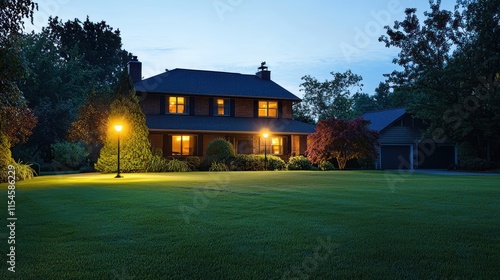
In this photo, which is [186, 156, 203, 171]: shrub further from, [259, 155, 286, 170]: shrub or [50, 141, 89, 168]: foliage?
[50, 141, 89, 168]: foliage

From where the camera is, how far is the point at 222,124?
96.4 feet

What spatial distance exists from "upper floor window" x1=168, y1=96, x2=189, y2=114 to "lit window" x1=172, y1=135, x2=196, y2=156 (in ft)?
7.03

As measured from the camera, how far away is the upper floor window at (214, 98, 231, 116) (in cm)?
3084

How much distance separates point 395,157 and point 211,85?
608 inches

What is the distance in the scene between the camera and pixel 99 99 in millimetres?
28484

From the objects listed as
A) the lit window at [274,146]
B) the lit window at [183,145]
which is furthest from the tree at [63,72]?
the lit window at [274,146]

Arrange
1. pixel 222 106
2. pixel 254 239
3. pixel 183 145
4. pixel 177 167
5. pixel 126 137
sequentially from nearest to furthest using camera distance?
1. pixel 254 239
2. pixel 126 137
3. pixel 177 167
4. pixel 183 145
5. pixel 222 106

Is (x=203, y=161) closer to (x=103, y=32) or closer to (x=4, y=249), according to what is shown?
(x=4, y=249)

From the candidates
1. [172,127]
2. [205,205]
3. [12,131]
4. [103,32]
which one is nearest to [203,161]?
[172,127]

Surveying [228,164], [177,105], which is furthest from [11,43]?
[177,105]

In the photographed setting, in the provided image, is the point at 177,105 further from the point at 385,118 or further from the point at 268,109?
the point at 385,118

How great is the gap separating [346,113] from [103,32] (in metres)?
36.4

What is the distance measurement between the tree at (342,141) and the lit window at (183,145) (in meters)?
7.90

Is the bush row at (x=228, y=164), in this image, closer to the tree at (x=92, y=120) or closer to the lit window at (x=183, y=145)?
the lit window at (x=183, y=145)
